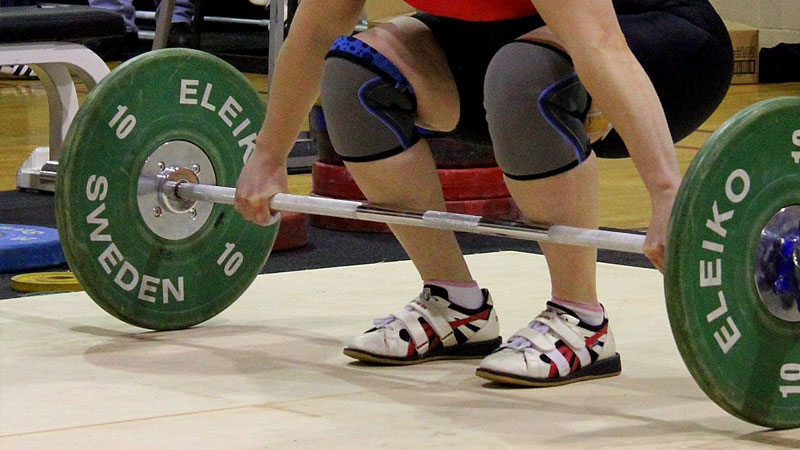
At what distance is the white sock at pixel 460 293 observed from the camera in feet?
5.57

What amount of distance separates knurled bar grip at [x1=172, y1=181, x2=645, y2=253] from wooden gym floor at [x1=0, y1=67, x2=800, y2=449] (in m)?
0.18

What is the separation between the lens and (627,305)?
203cm

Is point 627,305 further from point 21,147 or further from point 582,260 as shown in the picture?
point 21,147

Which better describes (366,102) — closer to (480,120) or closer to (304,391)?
(480,120)

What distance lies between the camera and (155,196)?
6.12ft

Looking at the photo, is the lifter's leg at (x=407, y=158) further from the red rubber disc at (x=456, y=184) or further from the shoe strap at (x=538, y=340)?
the red rubber disc at (x=456, y=184)

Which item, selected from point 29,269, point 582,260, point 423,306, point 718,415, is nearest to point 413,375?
point 423,306

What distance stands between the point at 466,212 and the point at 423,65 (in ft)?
4.04

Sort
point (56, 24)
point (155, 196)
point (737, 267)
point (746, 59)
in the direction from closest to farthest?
point (737, 267) < point (155, 196) < point (56, 24) < point (746, 59)

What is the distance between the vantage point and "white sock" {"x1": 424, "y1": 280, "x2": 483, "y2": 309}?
1699mm

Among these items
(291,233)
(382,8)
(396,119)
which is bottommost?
(291,233)

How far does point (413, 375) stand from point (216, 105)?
21.5 inches

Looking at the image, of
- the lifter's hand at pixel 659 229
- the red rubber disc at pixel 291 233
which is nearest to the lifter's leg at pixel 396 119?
the lifter's hand at pixel 659 229

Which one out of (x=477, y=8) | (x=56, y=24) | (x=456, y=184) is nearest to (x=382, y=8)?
(x=456, y=184)
